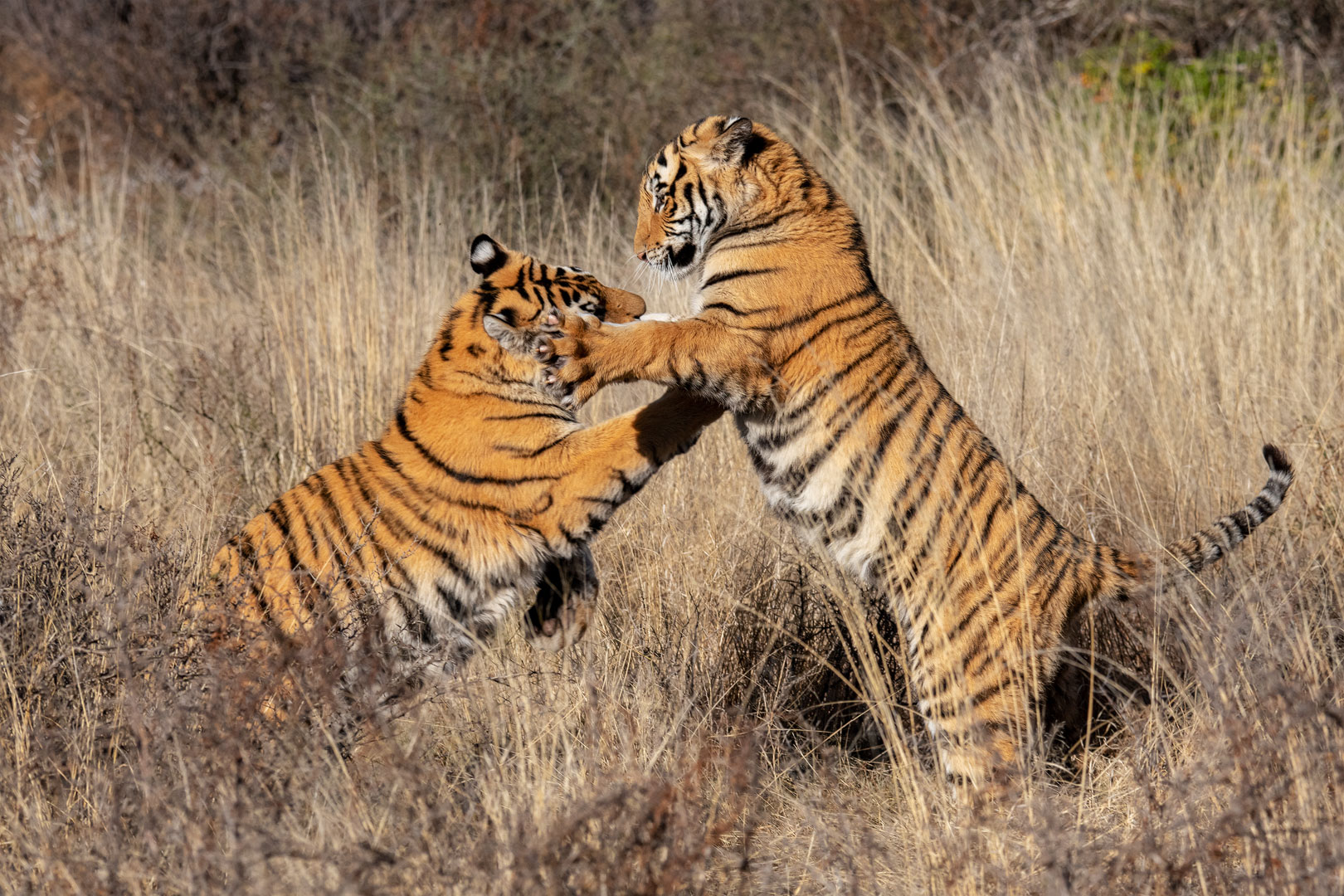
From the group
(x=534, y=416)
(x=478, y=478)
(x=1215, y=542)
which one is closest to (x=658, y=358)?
(x=534, y=416)

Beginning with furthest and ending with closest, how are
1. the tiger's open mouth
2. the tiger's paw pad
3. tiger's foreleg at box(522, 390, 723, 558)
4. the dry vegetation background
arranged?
1. the tiger's paw pad
2. the tiger's open mouth
3. tiger's foreleg at box(522, 390, 723, 558)
4. the dry vegetation background

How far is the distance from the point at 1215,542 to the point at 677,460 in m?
1.94

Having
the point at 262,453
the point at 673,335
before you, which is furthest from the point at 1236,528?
the point at 262,453

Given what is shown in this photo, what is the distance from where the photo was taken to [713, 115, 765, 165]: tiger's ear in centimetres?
347

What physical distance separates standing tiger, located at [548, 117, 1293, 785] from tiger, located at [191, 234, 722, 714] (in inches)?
11.2

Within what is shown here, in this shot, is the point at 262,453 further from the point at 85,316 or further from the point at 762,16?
the point at 762,16

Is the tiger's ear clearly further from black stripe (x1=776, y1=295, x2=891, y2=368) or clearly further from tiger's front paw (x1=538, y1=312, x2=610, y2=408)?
tiger's front paw (x1=538, y1=312, x2=610, y2=408)

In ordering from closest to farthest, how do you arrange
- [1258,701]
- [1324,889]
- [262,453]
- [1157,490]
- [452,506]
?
[1324,889] → [1258,701] → [452,506] → [1157,490] → [262,453]

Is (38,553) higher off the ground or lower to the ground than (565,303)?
lower

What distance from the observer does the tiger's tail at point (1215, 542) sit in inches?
122

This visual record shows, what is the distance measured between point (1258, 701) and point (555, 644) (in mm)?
1877

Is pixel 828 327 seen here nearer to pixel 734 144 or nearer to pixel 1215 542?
pixel 734 144

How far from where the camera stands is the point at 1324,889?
2.15m

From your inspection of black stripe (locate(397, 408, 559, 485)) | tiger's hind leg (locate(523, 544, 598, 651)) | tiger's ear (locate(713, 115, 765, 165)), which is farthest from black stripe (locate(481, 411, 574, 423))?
tiger's ear (locate(713, 115, 765, 165))
